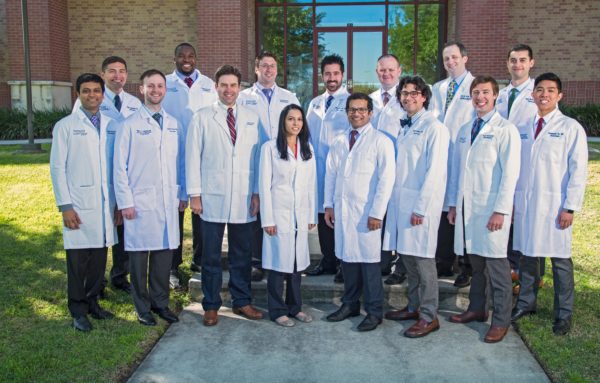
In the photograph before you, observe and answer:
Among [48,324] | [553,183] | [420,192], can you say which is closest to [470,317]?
[420,192]

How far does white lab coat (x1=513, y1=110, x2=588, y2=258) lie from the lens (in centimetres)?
488

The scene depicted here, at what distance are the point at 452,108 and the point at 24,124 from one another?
48.7ft

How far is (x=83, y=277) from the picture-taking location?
521cm

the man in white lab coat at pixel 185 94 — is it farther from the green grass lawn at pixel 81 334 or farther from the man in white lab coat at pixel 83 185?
the man in white lab coat at pixel 83 185

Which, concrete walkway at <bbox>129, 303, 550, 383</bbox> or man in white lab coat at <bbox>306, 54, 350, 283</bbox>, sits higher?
man in white lab coat at <bbox>306, 54, 350, 283</bbox>

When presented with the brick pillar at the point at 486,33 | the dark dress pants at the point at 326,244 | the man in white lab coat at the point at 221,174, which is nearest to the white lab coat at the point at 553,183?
the dark dress pants at the point at 326,244

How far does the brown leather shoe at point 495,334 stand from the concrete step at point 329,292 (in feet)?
2.47

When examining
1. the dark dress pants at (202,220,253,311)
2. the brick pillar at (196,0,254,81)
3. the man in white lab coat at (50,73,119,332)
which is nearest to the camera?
the man in white lab coat at (50,73,119,332)

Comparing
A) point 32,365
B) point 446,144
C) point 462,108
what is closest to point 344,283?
point 446,144

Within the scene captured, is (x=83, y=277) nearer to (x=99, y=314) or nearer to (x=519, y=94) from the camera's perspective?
(x=99, y=314)

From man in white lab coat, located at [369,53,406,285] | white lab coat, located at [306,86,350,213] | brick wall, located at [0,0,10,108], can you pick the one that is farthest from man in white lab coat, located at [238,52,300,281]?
brick wall, located at [0,0,10,108]

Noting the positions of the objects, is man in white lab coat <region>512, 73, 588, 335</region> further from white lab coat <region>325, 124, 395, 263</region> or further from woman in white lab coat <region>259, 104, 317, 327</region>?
woman in white lab coat <region>259, 104, 317, 327</region>

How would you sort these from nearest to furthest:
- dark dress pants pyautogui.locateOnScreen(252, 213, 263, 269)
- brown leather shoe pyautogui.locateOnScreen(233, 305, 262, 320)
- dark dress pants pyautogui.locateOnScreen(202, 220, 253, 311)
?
dark dress pants pyautogui.locateOnScreen(202, 220, 253, 311) < brown leather shoe pyautogui.locateOnScreen(233, 305, 262, 320) < dark dress pants pyautogui.locateOnScreen(252, 213, 263, 269)

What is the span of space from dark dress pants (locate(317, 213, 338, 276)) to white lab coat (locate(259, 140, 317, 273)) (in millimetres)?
737
